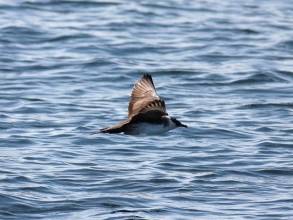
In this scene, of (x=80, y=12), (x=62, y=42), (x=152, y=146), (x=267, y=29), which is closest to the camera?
(x=152, y=146)

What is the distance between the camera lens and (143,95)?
9.05 m

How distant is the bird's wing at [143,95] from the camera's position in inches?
346

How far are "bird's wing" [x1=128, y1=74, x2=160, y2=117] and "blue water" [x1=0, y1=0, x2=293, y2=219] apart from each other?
0.95m

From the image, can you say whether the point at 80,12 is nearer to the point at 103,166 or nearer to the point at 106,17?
the point at 106,17

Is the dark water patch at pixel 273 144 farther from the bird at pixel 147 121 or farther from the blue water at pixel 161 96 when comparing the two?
the bird at pixel 147 121

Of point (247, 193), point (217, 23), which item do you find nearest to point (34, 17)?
point (217, 23)

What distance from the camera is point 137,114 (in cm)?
845

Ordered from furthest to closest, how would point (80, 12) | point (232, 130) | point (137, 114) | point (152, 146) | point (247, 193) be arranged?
point (80, 12) → point (232, 130) → point (152, 146) → point (247, 193) → point (137, 114)

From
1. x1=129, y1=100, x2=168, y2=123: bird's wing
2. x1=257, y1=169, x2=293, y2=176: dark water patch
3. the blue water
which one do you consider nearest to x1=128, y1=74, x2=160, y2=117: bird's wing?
x1=129, y1=100, x2=168, y2=123: bird's wing

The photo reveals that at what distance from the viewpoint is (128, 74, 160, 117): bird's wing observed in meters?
8.80

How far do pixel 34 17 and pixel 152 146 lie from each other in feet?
32.9

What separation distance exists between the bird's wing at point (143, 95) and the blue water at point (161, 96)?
37.4 inches

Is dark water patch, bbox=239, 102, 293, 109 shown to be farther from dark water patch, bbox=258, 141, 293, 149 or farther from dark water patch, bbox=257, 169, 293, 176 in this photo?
dark water patch, bbox=257, 169, 293, 176

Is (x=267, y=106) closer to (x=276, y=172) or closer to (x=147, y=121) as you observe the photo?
(x=276, y=172)
